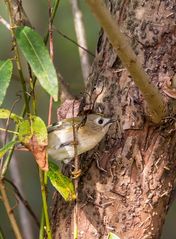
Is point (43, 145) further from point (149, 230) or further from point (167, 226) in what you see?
point (167, 226)

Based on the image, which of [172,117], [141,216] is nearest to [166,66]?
[172,117]

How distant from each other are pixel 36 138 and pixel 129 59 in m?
0.23

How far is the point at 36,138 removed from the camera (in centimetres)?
119

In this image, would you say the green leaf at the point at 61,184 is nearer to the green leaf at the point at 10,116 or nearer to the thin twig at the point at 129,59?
the green leaf at the point at 10,116

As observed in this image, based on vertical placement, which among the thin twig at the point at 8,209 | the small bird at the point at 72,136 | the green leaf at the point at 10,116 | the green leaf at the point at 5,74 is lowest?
the thin twig at the point at 8,209

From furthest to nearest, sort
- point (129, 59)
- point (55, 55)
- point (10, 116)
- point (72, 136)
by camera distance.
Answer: point (55, 55) → point (72, 136) → point (10, 116) → point (129, 59)

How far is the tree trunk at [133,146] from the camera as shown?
56.8 inches

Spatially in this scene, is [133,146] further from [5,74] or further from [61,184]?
[5,74]

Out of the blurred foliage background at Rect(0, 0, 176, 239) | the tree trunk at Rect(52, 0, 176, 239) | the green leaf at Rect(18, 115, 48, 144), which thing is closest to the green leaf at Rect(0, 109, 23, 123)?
the green leaf at Rect(18, 115, 48, 144)

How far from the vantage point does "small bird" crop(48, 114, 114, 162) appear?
1396mm

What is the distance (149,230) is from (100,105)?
0.33 m

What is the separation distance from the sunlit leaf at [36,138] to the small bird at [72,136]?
0.58 feet

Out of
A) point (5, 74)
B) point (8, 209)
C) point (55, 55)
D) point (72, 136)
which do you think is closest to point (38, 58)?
point (5, 74)

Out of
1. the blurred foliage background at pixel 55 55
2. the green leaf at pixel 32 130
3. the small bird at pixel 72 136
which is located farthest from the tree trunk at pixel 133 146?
the blurred foliage background at pixel 55 55
